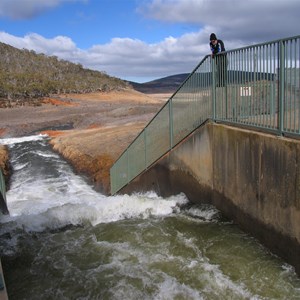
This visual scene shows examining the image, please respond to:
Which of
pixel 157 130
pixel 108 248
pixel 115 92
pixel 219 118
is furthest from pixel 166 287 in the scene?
pixel 115 92

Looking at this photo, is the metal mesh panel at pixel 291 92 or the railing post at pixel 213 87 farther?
the railing post at pixel 213 87

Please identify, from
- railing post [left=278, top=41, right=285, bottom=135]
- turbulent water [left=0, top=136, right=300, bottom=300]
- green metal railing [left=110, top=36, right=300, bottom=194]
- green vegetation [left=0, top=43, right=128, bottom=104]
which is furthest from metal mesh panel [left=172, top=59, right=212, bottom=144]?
green vegetation [left=0, top=43, right=128, bottom=104]

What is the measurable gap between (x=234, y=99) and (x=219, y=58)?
1.18 m

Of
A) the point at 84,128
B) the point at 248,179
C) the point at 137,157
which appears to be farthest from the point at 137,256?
the point at 84,128

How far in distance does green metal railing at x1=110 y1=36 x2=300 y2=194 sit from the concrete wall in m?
0.35

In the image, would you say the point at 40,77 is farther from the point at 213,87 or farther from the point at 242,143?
the point at 242,143

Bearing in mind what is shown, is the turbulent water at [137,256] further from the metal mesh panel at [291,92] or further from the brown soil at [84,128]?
the brown soil at [84,128]

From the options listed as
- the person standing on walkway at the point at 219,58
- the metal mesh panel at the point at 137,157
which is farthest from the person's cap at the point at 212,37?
the metal mesh panel at the point at 137,157

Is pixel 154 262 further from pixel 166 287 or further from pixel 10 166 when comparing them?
pixel 10 166

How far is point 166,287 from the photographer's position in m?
6.02

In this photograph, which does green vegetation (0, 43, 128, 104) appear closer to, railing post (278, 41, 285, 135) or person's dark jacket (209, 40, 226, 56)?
person's dark jacket (209, 40, 226, 56)

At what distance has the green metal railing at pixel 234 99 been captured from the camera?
6492 mm

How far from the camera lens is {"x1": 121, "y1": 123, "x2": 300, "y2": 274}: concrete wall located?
20.1 ft

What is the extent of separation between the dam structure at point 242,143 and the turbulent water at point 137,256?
458 millimetres
